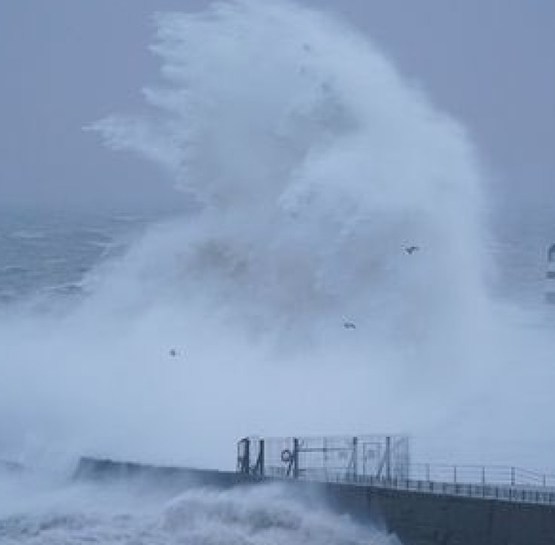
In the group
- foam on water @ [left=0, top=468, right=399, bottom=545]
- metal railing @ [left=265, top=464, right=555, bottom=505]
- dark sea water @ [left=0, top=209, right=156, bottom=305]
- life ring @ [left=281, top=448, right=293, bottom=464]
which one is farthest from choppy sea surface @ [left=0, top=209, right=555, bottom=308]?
metal railing @ [left=265, top=464, right=555, bottom=505]

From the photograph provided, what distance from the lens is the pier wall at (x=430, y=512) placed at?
48.2ft

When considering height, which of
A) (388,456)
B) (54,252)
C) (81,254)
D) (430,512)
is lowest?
(430,512)

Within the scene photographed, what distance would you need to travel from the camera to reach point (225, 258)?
25.9m

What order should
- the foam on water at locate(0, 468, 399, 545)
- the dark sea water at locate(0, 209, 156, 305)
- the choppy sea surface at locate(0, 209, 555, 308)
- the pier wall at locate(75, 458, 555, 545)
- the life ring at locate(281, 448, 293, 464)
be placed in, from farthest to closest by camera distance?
1. the choppy sea surface at locate(0, 209, 555, 308)
2. the dark sea water at locate(0, 209, 156, 305)
3. the life ring at locate(281, 448, 293, 464)
4. the foam on water at locate(0, 468, 399, 545)
5. the pier wall at locate(75, 458, 555, 545)

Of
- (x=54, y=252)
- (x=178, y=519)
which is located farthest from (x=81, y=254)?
(x=178, y=519)

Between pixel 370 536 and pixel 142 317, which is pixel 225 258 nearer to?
pixel 142 317

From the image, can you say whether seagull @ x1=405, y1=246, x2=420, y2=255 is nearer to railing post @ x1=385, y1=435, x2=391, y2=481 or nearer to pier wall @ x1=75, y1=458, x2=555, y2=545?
railing post @ x1=385, y1=435, x2=391, y2=481

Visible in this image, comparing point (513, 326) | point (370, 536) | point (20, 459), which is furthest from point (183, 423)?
point (513, 326)

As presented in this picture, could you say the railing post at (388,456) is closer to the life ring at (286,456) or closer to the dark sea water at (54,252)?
the life ring at (286,456)

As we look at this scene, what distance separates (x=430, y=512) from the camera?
1538 cm

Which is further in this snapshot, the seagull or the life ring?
the seagull

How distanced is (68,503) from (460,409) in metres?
7.39

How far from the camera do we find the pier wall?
1470 centimetres

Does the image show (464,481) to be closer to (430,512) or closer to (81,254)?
(430,512)
